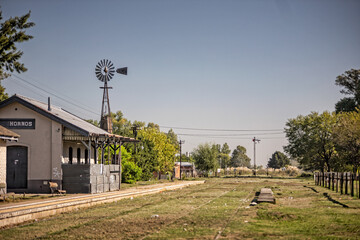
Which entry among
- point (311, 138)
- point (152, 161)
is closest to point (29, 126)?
point (152, 161)

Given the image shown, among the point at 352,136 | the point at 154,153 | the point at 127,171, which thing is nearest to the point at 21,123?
the point at 127,171

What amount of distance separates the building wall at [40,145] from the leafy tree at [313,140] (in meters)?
59.4

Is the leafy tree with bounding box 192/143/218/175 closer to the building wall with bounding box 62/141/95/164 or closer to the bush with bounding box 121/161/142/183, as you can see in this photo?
the bush with bounding box 121/161/142/183

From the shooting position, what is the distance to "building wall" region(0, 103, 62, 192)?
1141 inches

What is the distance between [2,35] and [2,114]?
674cm

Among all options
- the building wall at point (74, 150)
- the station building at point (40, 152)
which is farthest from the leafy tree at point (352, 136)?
the station building at point (40, 152)

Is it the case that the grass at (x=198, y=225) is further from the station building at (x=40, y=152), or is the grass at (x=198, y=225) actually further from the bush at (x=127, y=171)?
the bush at (x=127, y=171)

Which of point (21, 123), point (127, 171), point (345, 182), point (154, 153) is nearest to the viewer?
point (345, 182)

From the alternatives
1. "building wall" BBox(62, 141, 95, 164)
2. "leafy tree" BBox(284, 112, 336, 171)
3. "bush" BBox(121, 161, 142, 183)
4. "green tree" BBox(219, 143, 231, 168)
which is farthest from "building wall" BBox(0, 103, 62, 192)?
"green tree" BBox(219, 143, 231, 168)

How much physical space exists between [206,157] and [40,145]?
2730 inches

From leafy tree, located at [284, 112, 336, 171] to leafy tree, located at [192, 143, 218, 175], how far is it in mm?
17005

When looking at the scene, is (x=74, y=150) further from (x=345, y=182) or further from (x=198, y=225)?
(x=198, y=225)

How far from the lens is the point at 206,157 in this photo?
96.4 metres

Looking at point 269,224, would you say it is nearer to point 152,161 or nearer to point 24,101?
point 24,101
